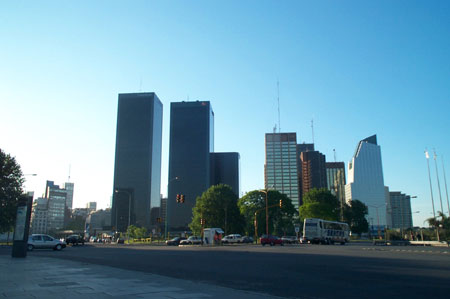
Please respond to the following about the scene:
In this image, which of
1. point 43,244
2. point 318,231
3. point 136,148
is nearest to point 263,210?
point 318,231

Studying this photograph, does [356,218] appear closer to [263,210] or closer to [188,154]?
[263,210]

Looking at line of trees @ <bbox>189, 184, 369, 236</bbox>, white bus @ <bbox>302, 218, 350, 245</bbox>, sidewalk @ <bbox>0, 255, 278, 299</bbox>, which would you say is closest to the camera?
sidewalk @ <bbox>0, 255, 278, 299</bbox>

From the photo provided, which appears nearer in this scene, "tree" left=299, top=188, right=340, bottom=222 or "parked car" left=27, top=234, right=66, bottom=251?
"parked car" left=27, top=234, right=66, bottom=251

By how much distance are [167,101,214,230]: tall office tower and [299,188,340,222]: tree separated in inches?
3232

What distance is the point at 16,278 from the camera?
11.8m

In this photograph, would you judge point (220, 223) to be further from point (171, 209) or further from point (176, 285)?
point (171, 209)

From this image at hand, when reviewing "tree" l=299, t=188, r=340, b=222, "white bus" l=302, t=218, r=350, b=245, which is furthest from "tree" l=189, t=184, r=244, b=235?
"white bus" l=302, t=218, r=350, b=245

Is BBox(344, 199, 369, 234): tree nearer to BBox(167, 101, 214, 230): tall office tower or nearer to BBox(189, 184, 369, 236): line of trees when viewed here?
BBox(189, 184, 369, 236): line of trees

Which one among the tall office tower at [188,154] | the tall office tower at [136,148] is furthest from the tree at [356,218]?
the tall office tower at [136,148]

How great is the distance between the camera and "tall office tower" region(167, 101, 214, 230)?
17262 centimetres

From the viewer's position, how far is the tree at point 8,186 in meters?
53.7

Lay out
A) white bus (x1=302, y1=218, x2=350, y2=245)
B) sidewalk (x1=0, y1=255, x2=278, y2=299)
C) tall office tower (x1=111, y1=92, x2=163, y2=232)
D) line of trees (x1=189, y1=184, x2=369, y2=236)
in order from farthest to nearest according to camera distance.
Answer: tall office tower (x1=111, y1=92, x2=163, y2=232)
line of trees (x1=189, y1=184, x2=369, y2=236)
white bus (x1=302, y1=218, x2=350, y2=245)
sidewalk (x1=0, y1=255, x2=278, y2=299)

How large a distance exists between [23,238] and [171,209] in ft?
521

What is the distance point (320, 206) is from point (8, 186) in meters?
67.5
